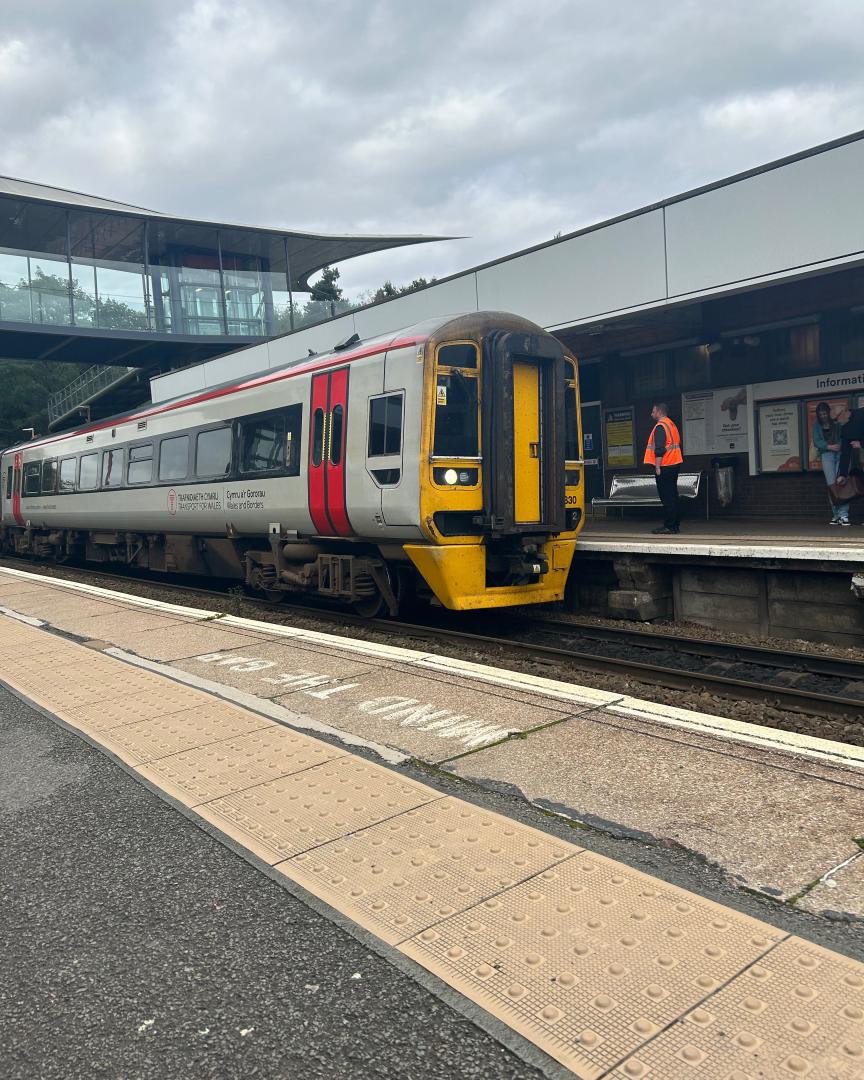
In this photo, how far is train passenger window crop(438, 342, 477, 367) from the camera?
793cm

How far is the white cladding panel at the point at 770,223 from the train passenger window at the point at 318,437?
4.90 meters

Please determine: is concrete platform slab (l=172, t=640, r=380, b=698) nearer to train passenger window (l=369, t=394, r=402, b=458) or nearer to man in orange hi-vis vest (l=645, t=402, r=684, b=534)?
train passenger window (l=369, t=394, r=402, b=458)

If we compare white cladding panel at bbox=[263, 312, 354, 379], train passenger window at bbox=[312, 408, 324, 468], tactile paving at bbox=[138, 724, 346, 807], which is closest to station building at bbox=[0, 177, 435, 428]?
white cladding panel at bbox=[263, 312, 354, 379]

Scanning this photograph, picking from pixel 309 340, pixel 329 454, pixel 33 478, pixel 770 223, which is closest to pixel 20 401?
pixel 33 478

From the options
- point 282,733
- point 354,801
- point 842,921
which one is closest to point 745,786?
point 842,921

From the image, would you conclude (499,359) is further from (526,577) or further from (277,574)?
(277,574)

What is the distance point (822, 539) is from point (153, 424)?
9785 mm

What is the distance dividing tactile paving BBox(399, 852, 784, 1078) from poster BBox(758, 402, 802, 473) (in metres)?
10.7

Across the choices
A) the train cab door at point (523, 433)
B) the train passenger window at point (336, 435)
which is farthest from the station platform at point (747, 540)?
the train passenger window at point (336, 435)

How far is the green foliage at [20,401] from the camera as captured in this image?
46.0 m

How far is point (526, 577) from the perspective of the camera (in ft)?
28.0

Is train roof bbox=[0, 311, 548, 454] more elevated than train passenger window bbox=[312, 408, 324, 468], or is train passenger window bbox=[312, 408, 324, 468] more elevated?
train roof bbox=[0, 311, 548, 454]

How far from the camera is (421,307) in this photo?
1502 cm

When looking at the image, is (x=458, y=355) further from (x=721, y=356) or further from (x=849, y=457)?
(x=721, y=356)
